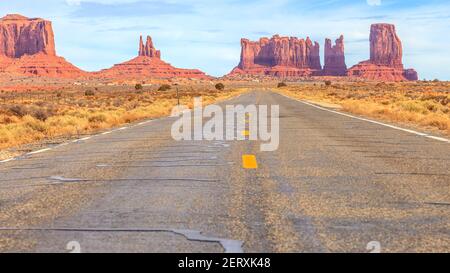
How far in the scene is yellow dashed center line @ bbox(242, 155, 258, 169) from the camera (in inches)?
356

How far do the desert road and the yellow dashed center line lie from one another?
→ 4.7 inches

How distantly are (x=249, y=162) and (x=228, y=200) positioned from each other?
3279 millimetres

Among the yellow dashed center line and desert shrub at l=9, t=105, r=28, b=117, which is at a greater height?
desert shrub at l=9, t=105, r=28, b=117

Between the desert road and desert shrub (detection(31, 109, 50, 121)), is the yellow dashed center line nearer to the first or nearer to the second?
the desert road

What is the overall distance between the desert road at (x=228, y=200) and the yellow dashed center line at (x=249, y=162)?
0.39ft

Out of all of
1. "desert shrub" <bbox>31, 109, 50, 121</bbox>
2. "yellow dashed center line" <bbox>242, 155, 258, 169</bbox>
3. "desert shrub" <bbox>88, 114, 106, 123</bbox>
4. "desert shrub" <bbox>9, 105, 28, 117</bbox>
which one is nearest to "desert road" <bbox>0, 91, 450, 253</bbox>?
"yellow dashed center line" <bbox>242, 155, 258, 169</bbox>

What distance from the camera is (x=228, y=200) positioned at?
20.7 ft

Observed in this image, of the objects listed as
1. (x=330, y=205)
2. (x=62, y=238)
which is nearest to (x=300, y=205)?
(x=330, y=205)

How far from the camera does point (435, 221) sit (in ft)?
17.3

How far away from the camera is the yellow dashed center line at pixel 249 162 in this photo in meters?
9.04

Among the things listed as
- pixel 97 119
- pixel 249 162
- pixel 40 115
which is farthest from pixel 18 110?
pixel 249 162

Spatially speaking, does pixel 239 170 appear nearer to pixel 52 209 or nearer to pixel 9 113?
pixel 52 209

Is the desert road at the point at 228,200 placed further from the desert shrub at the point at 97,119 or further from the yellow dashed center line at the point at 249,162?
the desert shrub at the point at 97,119
